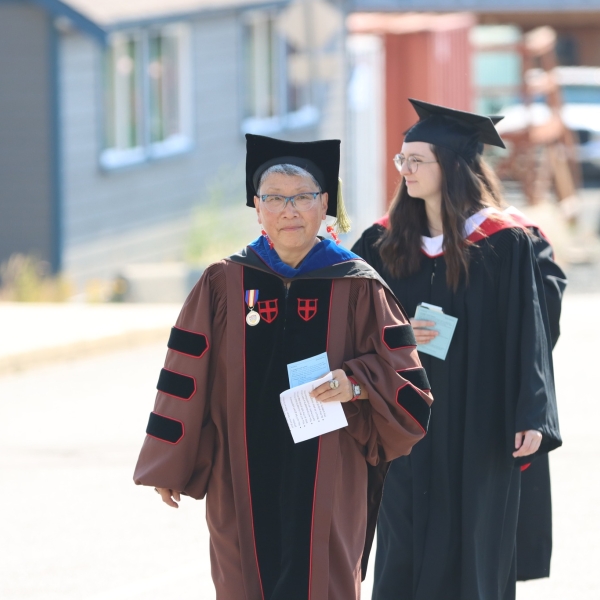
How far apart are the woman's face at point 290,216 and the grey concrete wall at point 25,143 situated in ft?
36.6

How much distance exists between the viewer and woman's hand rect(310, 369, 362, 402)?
3771 millimetres

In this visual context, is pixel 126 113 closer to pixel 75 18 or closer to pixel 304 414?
pixel 75 18

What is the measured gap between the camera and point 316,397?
12.4 ft

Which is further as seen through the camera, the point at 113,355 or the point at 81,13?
the point at 81,13

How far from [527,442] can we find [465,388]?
0.34 m

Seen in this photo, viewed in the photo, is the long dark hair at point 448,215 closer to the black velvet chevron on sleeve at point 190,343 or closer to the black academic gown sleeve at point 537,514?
the black academic gown sleeve at point 537,514

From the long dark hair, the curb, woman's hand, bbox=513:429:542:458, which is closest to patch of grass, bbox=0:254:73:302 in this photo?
the curb

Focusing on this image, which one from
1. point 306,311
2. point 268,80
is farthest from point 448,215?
point 268,80

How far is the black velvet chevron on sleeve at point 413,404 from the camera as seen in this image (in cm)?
390

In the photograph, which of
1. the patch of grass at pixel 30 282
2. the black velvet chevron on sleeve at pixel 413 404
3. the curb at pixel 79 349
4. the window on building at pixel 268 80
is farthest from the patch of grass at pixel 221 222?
the black velvet chevron on sleeve at pixel 413 404

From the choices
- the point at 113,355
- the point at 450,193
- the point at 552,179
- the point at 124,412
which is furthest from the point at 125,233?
the point at 450,193

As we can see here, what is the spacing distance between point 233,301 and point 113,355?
7.97 m

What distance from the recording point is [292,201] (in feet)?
12.7

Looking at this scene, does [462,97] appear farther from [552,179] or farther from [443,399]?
[443,399]
